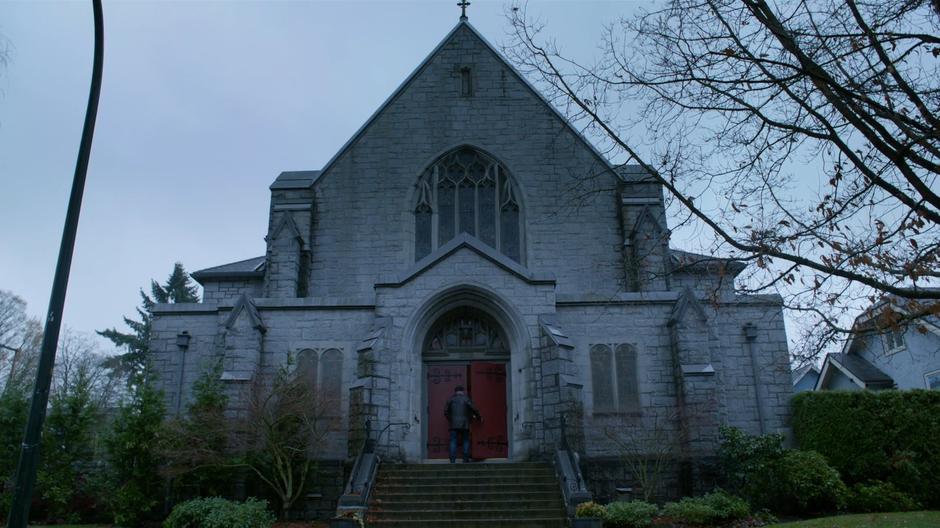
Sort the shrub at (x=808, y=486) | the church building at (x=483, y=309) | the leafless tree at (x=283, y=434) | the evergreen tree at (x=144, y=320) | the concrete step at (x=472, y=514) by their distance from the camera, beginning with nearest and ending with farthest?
the concrete step at (x=472, y=514) < the shrub at (x=808, y=486) < the leafless tree at (x=283, y=434) < the church building at (x=483, y=309) < the evergreen tree at (x=144, y=320)

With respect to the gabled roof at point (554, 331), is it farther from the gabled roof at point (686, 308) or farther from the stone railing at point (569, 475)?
the gabled roof at point (686, 308)

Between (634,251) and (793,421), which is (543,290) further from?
(793,421)

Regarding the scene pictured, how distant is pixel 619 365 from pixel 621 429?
145 centimetres

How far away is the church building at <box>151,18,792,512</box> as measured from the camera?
15.8m

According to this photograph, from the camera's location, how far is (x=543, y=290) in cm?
1650

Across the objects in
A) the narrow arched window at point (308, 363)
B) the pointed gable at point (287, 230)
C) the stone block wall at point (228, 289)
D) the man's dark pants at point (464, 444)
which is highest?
the pointed gable at point (287, 230)

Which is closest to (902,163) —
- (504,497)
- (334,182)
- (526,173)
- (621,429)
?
(504,497)

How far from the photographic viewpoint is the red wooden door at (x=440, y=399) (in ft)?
55.0

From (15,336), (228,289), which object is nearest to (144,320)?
(15,336)

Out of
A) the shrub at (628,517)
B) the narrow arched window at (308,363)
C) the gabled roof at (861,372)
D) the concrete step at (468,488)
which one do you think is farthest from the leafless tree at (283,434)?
the gabled roof at (861,372)

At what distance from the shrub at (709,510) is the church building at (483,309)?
1.68 m

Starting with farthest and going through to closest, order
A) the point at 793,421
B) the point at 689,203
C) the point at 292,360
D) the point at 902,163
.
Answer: the point at 793,421 → the point at 292,360 → the point at 689,203 → the point at 902,163

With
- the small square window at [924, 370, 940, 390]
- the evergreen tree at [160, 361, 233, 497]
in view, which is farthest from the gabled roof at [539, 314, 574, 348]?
the small square window at [924, 370, 940, 390]

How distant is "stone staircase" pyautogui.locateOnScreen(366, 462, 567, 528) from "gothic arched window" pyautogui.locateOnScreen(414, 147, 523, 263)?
7.14 meters
